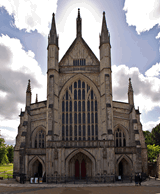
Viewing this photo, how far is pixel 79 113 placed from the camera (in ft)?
98.6

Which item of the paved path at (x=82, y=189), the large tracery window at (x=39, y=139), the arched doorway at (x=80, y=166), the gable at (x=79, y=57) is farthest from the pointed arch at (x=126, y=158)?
the gable at (x=79, y=57)

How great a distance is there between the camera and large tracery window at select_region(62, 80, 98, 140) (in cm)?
2925

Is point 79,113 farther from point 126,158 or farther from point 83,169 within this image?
point 126,158

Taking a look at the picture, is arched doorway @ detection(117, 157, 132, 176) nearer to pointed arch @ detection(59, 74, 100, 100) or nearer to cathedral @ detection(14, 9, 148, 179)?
cathedral @ detection(14, 9, 148, 179)

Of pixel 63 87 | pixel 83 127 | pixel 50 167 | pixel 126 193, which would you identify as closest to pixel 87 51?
pixel 63 87

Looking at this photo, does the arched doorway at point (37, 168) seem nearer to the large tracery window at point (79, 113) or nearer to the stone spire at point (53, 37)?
the large tracery window at point (79, 113)

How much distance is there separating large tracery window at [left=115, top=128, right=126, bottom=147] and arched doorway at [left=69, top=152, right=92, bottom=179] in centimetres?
577

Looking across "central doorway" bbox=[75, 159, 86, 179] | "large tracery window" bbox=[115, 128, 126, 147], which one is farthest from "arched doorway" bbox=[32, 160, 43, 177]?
"large tracery window" bbox=[115, 128, 126, 147]

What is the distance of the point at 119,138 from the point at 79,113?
7345mm

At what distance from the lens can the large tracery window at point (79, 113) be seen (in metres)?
29.2

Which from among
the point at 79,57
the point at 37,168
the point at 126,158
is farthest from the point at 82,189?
the point at 79,57

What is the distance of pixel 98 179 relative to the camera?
25609 mm

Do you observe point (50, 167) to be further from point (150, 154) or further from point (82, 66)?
point (150, 154)

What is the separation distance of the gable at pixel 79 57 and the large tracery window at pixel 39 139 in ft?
36.5
